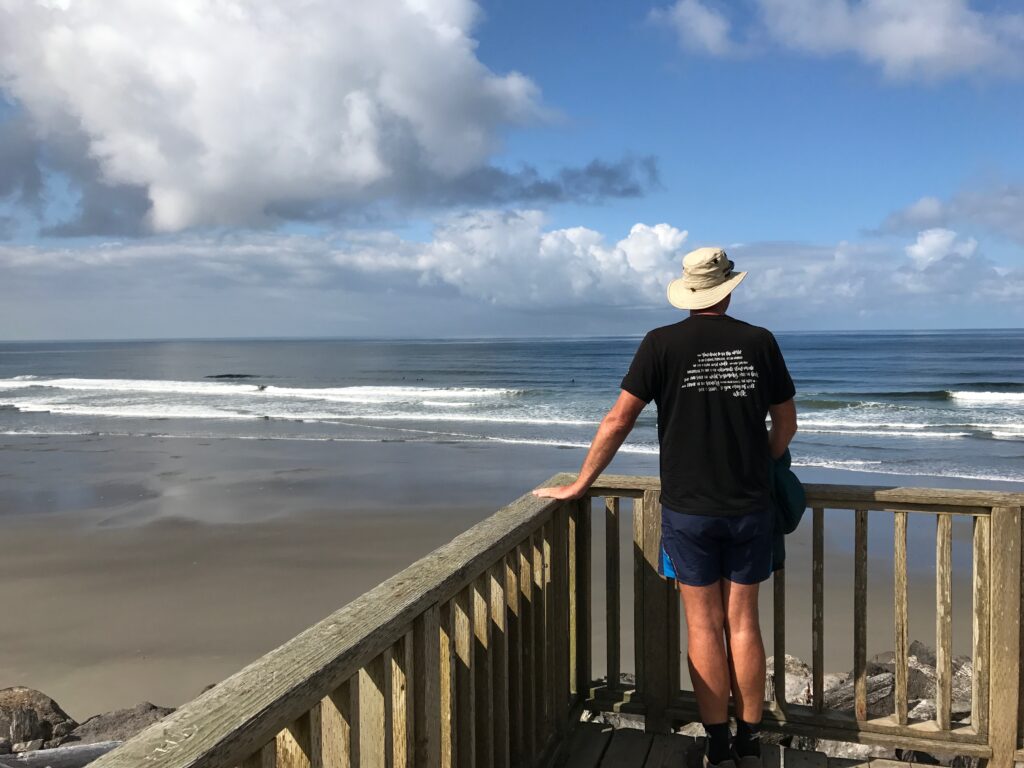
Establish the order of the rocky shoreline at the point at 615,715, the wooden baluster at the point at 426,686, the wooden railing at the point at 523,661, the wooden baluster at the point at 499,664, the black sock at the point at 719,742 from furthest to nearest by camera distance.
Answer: the rocky shoreline at the point at 615,715, the black sock at the point at 719,742, the wooden baluster at the point at 499,664, the wooden baluster at the point at 426,686, the wooden railing at the point at 523,661

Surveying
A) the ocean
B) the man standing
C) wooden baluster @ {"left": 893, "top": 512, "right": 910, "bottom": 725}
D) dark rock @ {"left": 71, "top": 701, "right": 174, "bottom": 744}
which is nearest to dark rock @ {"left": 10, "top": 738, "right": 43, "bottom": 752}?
dark rock @ {"left": 71, "top": 701, "right": 174, "bottom": 744}

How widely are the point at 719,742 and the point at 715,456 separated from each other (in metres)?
1.06

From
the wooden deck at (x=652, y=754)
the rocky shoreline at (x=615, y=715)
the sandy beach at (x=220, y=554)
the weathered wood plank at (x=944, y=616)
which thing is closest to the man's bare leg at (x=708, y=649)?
the wooden deck at (x=652, y=754)

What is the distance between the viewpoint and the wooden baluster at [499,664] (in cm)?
251

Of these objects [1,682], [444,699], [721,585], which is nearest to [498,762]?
[444,699]

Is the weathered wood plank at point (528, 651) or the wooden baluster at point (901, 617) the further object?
the wooden baluster at point (901, 617)

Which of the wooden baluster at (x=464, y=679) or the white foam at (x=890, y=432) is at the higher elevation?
the wooden baluster at (x=464, y=679)

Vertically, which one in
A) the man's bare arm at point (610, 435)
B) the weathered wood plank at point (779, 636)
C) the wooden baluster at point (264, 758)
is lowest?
the weathered wood plank at point (779, 636)

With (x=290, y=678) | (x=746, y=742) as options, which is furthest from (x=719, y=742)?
(x=290, y=678)

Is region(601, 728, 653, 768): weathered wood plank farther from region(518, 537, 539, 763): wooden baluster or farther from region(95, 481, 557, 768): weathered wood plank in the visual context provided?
region(95, 481, 557, 768): weathered wood plank

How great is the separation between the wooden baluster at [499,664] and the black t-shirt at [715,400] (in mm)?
649

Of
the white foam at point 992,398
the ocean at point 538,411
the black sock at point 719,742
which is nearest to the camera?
the black sock at point 719,742

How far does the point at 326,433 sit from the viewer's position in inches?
741

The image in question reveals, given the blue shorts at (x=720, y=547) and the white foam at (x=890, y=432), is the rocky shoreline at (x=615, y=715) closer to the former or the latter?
the blue shorts at (x=720, y=547)
